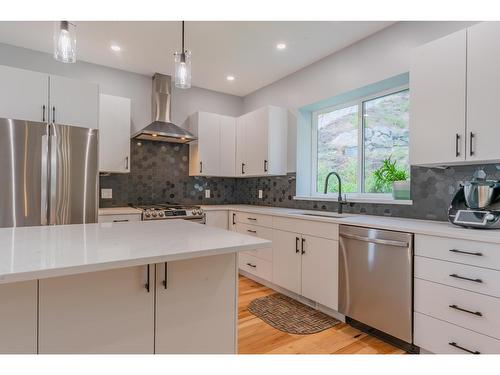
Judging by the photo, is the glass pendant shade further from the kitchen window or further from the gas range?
the kitchen window

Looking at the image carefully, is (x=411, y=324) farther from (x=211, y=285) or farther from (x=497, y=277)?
(x=211, y=285)

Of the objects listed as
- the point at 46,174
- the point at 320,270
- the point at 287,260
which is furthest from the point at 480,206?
the point at 46,174

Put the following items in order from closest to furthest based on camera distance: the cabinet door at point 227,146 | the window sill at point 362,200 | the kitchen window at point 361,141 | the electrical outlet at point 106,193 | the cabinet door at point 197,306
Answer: the cabinet door at point 197,306, the window sill at point 362,200, the kitchen window at point 361,141, the electrical outlet at point 106,193, the cabinet door at point 227,146

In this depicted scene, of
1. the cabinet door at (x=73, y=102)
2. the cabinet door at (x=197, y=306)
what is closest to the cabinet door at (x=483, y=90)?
the cabinet door at (x=197, y=306)

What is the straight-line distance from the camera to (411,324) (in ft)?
6.21

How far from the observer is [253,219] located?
3.42m

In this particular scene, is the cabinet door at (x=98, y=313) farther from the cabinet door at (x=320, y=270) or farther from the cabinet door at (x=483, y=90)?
the cabinet door at (x=483, y=90)

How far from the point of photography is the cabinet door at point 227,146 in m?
4.10

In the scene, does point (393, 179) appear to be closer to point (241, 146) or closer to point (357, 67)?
point (357, 67)

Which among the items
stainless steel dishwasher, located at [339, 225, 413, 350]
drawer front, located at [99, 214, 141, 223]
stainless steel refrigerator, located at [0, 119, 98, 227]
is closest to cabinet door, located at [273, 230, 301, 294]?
stainless steel dishwasher, located at [339, 225, 413, 350]

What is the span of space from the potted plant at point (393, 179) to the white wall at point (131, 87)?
2.60 meters

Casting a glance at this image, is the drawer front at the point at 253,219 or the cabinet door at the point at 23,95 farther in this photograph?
the drawer front at the point at 253,219

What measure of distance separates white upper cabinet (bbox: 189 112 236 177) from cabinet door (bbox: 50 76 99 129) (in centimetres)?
136

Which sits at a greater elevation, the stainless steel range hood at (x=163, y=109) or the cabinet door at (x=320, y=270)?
the stainless steel range hood at (x=163, y=109)
